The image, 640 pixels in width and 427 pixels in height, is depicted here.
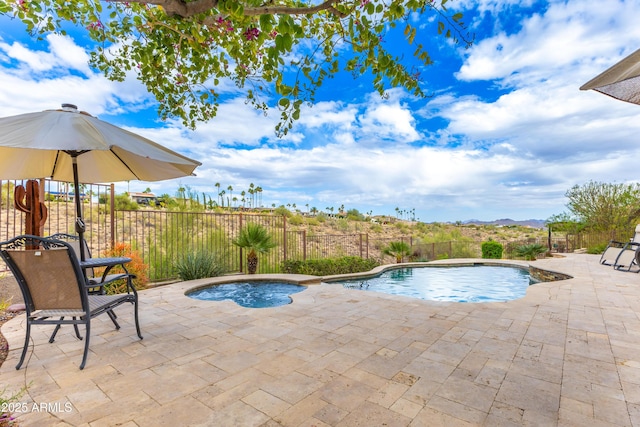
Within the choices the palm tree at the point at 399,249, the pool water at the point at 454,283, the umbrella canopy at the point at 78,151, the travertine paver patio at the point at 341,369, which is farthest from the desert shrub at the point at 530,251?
the umbrella canopy at the point at 78,151

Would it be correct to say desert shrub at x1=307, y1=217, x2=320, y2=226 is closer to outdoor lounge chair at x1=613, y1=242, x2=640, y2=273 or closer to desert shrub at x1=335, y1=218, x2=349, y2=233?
desert shrub at x1=335, y1=218, x2=349, y2=233

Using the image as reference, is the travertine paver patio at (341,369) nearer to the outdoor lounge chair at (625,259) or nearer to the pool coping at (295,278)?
the pool coping at (295,278)

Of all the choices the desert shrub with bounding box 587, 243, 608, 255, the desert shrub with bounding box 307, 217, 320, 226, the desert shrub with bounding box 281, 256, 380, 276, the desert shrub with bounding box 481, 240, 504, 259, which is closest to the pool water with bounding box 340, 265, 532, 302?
the desert shrub with bounding box 281, 256, 380, 276

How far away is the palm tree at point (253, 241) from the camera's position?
7199 millimetres

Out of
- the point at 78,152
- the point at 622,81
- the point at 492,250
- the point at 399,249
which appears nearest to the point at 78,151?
the point at 78,152

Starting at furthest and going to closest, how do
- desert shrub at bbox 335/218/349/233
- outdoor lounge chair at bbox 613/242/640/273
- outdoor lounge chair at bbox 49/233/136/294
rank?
1. desert shrub at bbox 335/218/349/233
2. outdoor lounge chair at bbox 613/242/640/273
3. outdoor lounge chair at bbox 49/233/136/294

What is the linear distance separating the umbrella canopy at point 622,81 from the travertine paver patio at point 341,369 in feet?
6.44

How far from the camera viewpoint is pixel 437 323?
11.1 ft

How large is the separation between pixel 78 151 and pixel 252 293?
3.89 meters

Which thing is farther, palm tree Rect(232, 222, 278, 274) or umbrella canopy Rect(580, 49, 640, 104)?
palm tree Rect(232, 222, 278, 274)

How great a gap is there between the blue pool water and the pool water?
78.0 inches

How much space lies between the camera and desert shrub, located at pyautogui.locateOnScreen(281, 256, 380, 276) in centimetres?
801

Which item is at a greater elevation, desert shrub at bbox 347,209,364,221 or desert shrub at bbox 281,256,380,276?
desert shrub at bbox 347,209,364,221

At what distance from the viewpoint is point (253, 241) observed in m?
7.21
